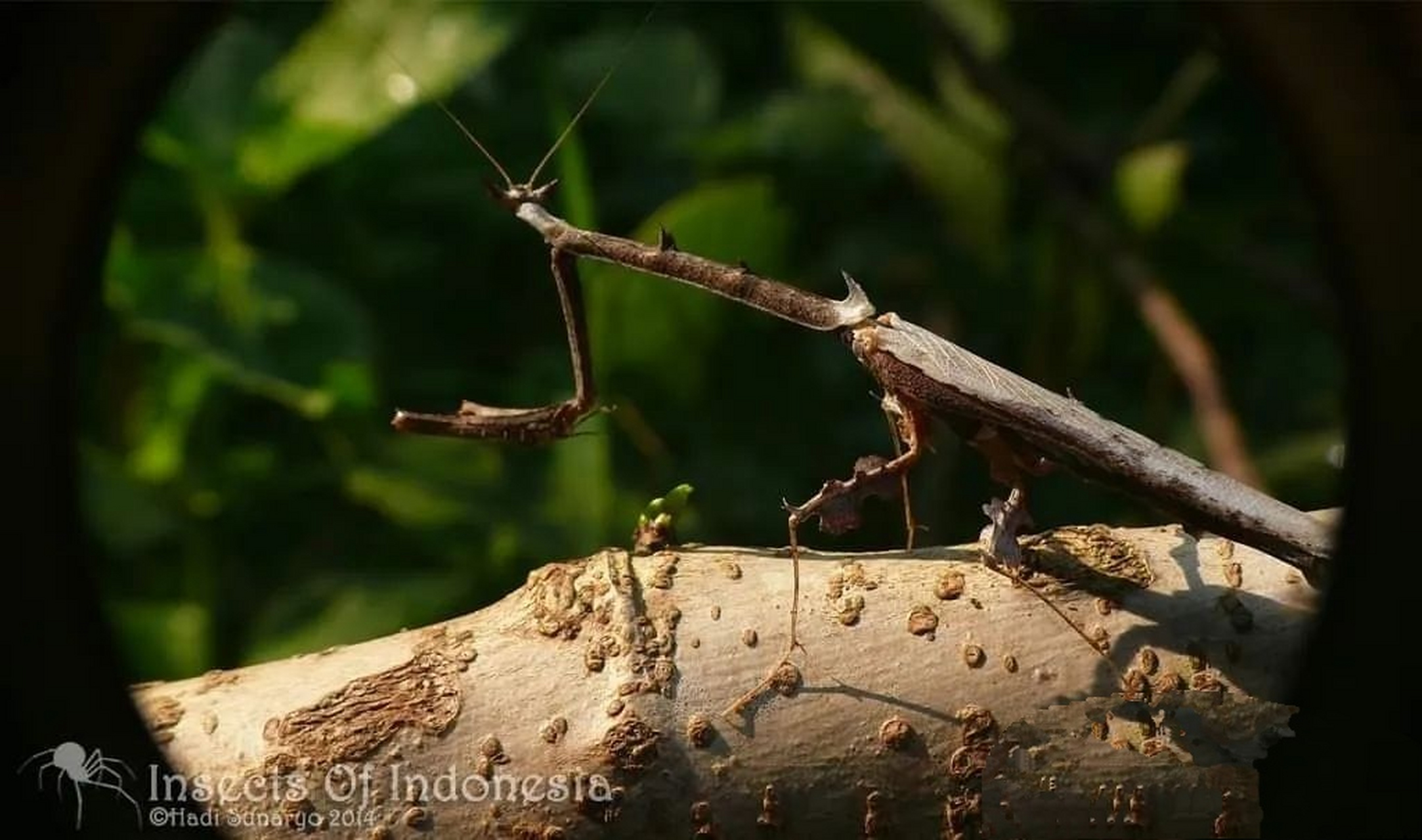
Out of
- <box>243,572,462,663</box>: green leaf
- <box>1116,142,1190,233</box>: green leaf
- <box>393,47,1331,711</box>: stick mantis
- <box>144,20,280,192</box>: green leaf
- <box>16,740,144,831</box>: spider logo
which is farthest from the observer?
<box>1116,142,1190,233</box>: green leaf

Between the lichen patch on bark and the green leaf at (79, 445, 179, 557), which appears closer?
the lichen patch on bark

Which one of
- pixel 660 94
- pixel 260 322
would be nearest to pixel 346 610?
pixel 260 322

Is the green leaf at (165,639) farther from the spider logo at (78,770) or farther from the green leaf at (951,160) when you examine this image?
the green leaf at (951,160)

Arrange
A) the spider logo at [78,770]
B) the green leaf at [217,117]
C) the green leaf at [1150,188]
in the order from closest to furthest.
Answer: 1. the spider logo at [78,770]
2. the green leaf at [217,117]
3. the green leaf at [1150,188]

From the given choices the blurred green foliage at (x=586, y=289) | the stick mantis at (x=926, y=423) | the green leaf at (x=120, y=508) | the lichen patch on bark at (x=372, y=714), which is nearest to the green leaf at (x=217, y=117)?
the blurred green foliage at (x=586, y=289)

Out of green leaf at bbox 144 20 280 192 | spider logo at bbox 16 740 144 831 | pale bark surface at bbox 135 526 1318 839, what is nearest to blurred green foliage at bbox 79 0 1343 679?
green leaf at bbox 144 20 280 192

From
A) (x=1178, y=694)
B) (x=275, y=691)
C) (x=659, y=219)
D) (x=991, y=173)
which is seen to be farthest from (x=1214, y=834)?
(x=991, y=173)

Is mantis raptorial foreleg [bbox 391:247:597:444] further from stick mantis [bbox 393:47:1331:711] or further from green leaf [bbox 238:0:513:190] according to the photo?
green leaf [bbox 238:0:513:190]
